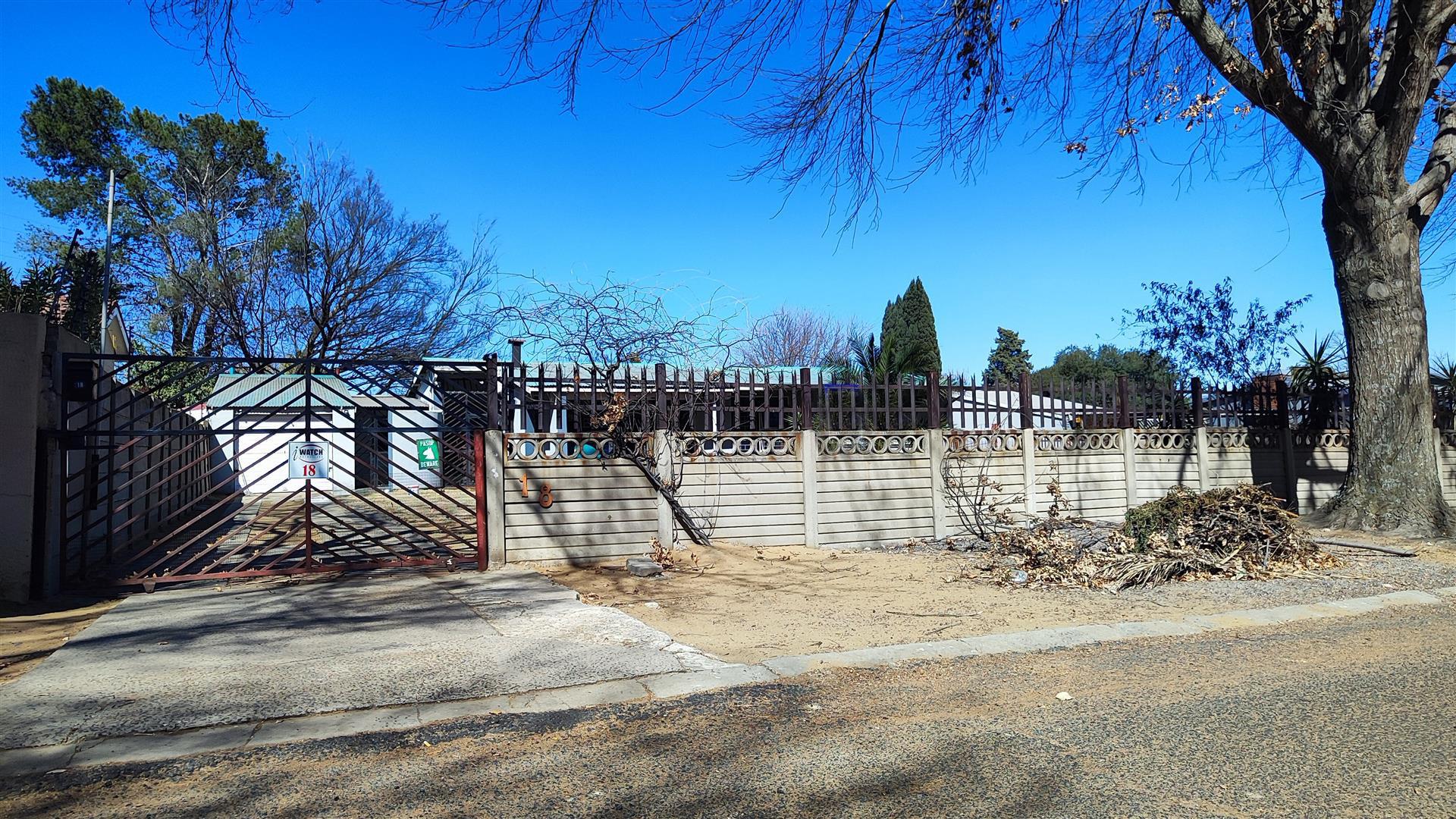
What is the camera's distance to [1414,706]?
14.7 ft

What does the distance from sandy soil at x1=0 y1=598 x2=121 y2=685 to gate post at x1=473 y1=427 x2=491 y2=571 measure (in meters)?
3.55

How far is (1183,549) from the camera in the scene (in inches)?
358

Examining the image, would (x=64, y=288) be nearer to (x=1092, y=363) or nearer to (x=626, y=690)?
(x=626, y=690)

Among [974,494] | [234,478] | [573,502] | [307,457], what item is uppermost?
[307,457]

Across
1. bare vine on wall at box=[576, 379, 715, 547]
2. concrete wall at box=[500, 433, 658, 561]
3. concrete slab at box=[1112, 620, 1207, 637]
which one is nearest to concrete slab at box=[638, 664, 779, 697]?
concrete slab at box=[1112, 620, 1207, 637]

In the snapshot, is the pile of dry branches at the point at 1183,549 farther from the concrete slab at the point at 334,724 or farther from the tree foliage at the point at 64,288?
the tree foliage at the point at 64,288

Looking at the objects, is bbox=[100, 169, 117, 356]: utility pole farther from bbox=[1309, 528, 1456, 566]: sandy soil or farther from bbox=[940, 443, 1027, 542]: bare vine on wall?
bbox=[1309, 528, 1456, 566]: sandy soil

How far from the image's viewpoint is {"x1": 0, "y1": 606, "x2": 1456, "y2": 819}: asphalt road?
340 cm

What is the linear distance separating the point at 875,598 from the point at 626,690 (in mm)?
3843

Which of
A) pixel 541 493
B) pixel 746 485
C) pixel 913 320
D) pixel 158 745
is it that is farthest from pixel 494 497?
pixel 913 320

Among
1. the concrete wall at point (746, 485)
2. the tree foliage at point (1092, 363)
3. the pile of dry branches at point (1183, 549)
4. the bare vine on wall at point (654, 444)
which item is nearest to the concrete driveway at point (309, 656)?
the bare vine on wall at point (654, 444)

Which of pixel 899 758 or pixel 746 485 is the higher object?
pixel 746 485

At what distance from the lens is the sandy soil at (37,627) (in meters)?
6.22

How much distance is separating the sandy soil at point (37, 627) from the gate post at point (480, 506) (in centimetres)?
355
